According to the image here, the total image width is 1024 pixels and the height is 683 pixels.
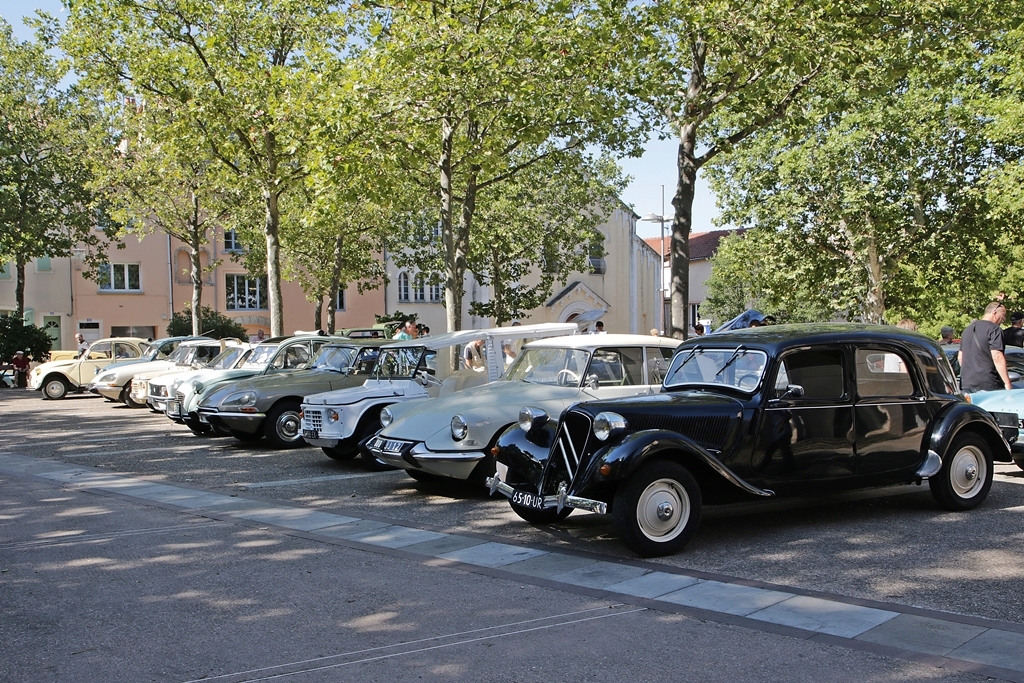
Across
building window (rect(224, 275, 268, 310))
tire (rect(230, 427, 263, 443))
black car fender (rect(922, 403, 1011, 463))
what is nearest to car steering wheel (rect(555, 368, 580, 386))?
black car fender (rect(922, 403, 1011, 463))

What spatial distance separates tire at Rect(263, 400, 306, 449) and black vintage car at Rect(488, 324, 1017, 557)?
21.6 ft

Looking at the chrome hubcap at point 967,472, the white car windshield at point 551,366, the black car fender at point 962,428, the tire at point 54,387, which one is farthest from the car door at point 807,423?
the tire at point 54,387

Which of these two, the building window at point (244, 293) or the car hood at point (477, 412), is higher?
the building window at point (244, 293)

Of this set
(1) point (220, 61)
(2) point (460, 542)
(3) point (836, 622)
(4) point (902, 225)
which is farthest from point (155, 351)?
(4) point (902, 225)

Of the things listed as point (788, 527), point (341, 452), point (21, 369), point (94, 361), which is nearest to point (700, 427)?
point (788, 527)

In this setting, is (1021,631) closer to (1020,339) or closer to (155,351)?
(1020,339)

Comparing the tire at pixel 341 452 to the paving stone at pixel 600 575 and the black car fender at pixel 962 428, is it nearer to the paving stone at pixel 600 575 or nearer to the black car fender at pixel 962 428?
the paving stone at pixel 600 575

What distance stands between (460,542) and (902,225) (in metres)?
30.0

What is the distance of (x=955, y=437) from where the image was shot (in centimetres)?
865

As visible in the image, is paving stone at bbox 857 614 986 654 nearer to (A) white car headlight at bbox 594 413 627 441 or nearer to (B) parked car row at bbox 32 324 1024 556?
(B) parked car row at bbox 32 324 1024 556

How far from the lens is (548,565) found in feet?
23.3

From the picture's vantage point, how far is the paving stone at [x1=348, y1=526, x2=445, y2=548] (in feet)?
26.0

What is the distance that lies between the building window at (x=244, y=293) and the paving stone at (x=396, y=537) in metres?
43.6

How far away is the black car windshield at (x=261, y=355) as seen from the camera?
1762 centimetres
